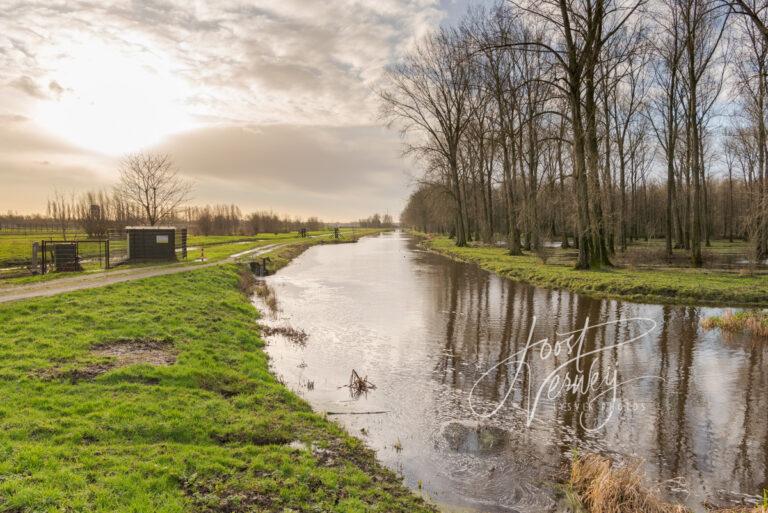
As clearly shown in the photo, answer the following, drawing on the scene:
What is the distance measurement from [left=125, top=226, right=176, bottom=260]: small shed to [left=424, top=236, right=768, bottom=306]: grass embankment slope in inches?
774

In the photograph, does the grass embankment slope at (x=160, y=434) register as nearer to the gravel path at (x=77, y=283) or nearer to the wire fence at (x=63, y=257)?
the gravel path at (x=77, y=283)

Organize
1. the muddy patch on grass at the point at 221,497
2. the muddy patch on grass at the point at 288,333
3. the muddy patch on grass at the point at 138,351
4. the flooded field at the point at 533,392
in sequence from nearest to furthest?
1. the muddy patch on grass at the point at 221,497
2. the flooded field at the point at 533,392
3. the muddy patch on grass at the point at 138,351
4. the muddy patch on grass at the point at 288,333

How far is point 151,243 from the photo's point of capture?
85.3ft

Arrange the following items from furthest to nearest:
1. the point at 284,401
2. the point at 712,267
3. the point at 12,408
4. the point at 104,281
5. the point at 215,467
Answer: the point at 712,267
the point at 104,281
the point at 284,401
the point at 12,408
the point at 215,467

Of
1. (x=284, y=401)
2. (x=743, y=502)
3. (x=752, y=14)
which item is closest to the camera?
(x=743, y=502)

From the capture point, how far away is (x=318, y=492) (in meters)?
5.25

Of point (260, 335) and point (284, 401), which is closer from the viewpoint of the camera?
point (284, 401)

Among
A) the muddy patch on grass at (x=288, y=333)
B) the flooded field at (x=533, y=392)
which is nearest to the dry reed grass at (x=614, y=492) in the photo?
the flooded field at (x=533, y=392)

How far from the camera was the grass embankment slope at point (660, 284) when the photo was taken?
618 inches

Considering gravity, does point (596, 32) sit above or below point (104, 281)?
above

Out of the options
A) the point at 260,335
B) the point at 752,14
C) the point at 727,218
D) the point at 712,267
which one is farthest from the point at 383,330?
the point at 727,218

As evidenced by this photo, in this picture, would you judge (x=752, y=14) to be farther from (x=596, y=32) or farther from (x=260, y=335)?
(x=260, y=335)

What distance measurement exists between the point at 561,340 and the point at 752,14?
1296cm

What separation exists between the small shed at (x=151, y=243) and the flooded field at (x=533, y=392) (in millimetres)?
13841
